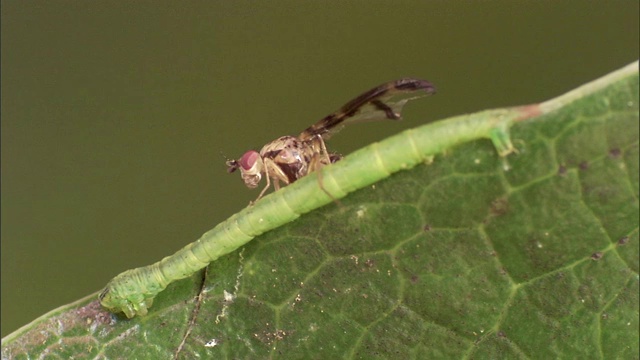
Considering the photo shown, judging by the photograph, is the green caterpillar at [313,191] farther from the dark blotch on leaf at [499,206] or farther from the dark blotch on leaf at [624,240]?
the dark blotch on leaf at [624,240]

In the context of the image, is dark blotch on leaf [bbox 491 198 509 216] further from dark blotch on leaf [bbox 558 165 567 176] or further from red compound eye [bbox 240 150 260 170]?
red compound eye [bbox 240 150 260 170]

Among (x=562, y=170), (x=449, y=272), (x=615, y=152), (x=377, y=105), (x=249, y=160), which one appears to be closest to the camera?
(x=615, y=152)

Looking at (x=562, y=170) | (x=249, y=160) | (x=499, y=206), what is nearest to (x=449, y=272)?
(x=499, y=206)

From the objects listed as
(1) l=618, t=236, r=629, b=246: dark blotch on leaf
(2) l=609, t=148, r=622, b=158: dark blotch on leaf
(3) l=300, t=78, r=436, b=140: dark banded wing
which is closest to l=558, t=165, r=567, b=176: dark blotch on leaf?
(2) l=609, t=148, r=622, b=158: dark blotch on leaf

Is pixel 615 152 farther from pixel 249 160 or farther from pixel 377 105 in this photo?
pixel 249 160

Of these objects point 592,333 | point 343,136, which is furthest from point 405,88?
point 343,136

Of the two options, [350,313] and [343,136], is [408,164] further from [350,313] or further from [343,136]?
[343,136]
